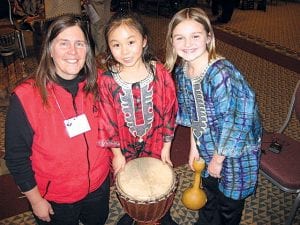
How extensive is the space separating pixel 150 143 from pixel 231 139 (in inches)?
20.6

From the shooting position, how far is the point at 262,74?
4.89 metres

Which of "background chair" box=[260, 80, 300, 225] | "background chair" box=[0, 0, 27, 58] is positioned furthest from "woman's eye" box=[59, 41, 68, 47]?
"background chair" box=[0, 0, 27, 58]

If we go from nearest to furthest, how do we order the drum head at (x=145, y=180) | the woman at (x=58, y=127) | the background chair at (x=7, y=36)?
the woman at (x=58, y=127)
the drum head at (x=145, y=180)
the background chair at (x=7, y=36)

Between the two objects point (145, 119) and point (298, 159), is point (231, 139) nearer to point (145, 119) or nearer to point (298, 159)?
point (145, 119)

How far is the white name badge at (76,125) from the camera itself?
1.44 m

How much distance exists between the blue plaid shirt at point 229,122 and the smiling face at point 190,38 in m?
0.12

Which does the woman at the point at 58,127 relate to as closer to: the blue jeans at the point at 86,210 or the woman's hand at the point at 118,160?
the blue jeans at the point at 86,210

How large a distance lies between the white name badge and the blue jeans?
43 centimetres

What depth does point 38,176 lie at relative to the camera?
1521mm

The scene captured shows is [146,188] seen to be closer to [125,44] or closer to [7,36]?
[125,44]

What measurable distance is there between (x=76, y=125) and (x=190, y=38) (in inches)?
29.1

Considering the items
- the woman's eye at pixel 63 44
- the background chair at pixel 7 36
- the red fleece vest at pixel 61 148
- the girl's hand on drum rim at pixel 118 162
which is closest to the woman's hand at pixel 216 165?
the girl's hand on drum rim at pixel 118 162

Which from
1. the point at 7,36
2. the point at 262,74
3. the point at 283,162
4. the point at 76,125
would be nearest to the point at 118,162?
the point at 76,125

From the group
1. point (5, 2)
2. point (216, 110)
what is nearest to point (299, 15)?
point (5, 2)
